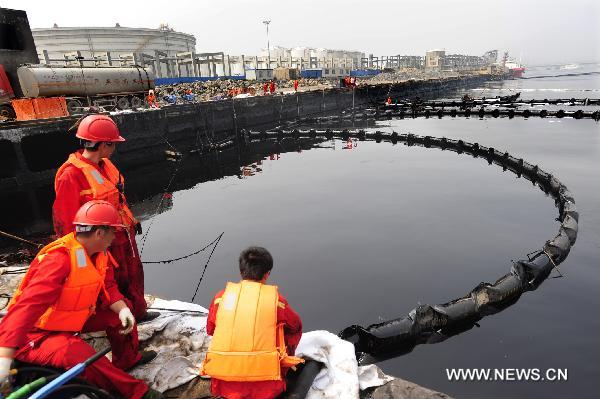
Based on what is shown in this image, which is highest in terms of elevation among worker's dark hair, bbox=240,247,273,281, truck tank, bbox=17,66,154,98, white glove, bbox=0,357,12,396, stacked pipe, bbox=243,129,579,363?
truck tank, bbox=17,66,154,98

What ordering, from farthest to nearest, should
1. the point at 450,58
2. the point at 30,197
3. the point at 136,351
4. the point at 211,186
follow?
the point at 450,58, the point at 211,186, the point at 30,197, the point at 136,351

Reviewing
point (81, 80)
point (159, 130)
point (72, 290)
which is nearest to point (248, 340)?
point (72, 290)

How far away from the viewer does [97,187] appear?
4195mm

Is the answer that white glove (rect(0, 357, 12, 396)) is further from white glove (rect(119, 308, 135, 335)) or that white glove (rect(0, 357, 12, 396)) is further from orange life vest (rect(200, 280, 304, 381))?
orange life vest (rect(200, 280, 304, 381))

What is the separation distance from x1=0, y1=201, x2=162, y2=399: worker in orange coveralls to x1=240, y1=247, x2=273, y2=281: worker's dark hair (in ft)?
4.04

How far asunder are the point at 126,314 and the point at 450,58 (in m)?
191

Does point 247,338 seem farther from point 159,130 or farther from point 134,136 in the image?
point 159,130

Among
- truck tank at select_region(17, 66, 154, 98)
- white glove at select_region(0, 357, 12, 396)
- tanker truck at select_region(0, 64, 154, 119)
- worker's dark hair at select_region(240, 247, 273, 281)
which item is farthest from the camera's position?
truck tank at select_region(17, 66, 154, 98)

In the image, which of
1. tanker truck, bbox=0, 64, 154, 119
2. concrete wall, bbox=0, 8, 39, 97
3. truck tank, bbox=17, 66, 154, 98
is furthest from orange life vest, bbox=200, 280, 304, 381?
concrete wall, bbox=0, 8, 39, 97

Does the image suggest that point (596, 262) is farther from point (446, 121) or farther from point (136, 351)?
point (446, 121)

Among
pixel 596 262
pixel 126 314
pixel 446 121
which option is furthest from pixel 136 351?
pixel 446 121

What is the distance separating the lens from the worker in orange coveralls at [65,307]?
256 centimetres

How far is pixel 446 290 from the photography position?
8.28m

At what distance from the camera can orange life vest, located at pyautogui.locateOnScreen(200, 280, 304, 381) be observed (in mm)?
2934
